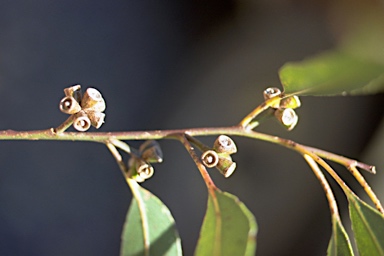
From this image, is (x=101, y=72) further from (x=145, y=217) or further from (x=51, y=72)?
(x=145, y=217)

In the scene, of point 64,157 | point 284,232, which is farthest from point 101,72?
point 284,232

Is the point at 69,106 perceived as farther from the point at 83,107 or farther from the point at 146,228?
the point at 146,228

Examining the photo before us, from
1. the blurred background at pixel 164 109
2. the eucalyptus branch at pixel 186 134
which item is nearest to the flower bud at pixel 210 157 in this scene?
the eucalyptus branch at pixel 186 134

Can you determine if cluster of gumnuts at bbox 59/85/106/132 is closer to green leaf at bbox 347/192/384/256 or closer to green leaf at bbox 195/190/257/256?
green leaf at bbox 195/190/257/256

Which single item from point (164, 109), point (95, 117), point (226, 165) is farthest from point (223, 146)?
point (164, 109)

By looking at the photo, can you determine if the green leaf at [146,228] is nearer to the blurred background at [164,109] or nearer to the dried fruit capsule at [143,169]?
the dried fruit capsule at [143,169]
